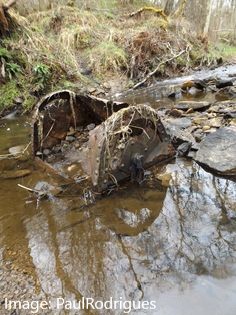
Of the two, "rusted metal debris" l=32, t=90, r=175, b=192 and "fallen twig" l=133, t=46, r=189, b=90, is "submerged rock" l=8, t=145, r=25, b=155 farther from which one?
"fallen twig" l=133, t=46, r=189, b=90

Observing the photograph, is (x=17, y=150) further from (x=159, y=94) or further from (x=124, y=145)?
(x=159, y=94)

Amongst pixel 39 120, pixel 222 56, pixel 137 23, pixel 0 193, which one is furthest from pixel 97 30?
pixel 0 193

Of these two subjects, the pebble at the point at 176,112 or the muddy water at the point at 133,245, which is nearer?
the muddy water at the point at 133,245

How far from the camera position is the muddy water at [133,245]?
7.48 feet

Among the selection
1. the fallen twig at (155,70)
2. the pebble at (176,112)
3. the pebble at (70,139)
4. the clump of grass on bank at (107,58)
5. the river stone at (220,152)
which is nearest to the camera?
the river stone at (220,152)

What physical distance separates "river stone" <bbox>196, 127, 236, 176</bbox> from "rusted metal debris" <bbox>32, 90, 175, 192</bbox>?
0.43 m

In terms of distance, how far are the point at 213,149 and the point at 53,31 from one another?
27.9ft

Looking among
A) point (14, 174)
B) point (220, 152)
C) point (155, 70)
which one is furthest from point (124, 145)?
point (155, 70)

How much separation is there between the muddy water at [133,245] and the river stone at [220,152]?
0.17m

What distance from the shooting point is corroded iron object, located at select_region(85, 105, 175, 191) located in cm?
332

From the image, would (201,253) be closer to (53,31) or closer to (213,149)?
(213,149)

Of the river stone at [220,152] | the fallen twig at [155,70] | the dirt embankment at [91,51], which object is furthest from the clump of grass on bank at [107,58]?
the river stone at [220,152]

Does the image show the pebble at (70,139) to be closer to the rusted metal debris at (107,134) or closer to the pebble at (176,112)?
the rusted metal debris at (107,134)

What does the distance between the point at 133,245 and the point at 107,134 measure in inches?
45.5
